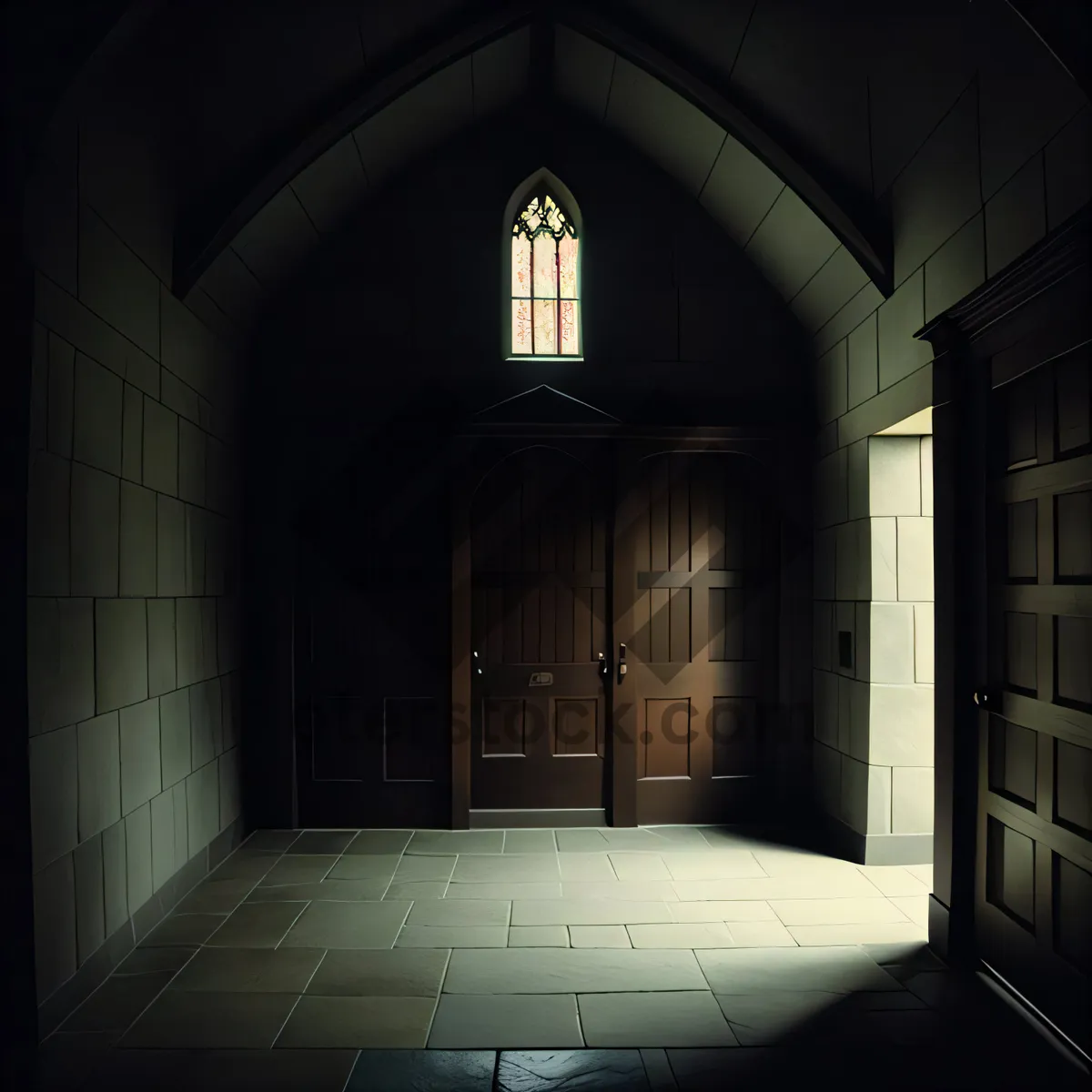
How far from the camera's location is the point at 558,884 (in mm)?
4453

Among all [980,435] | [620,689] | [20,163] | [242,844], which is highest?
[20,163]

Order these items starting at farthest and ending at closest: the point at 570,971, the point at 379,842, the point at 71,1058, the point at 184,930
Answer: the point at 379,842, the point at 184,930, the point at 570,971, the point at 71,1058

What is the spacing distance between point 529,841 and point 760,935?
180cm

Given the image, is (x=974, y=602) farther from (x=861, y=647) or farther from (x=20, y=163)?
(x=20, y=163)

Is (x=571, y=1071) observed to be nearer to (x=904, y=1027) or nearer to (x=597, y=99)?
(x=904, y=1027)

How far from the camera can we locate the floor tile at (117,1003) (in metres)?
3.00

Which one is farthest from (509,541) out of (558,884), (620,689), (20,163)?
(20,163)

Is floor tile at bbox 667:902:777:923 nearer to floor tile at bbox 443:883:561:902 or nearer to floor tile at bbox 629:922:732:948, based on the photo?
floor tile at bbox 629:922:732:948

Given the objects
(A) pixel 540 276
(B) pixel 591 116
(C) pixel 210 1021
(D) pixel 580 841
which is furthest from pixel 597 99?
(C) pixel 210 1021

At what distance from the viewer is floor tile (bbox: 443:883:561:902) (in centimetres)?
429

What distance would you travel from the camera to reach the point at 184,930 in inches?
153

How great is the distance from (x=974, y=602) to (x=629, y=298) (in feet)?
10.2

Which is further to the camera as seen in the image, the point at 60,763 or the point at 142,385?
the point at 142,385

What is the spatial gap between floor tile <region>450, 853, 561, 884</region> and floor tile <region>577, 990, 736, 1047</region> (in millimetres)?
1409
